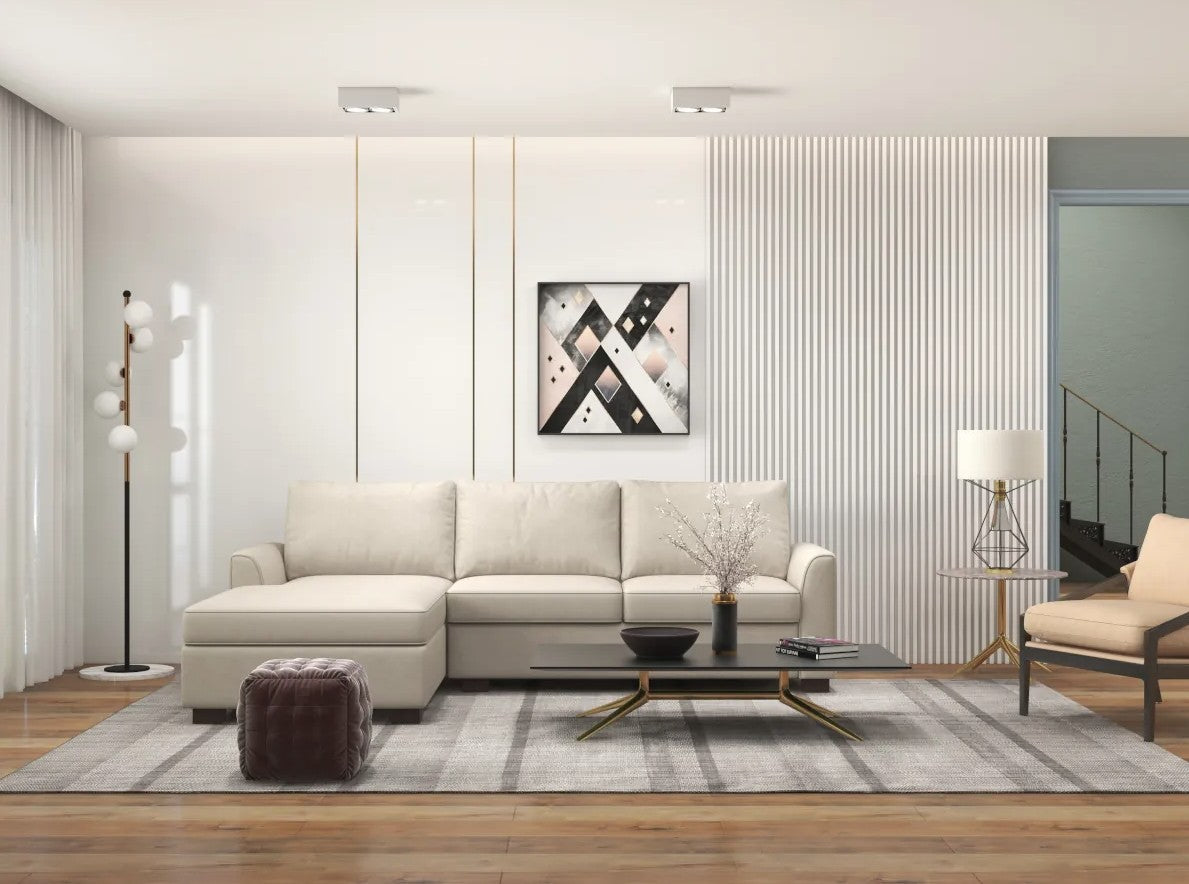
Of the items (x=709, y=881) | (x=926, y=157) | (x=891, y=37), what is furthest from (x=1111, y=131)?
(x=709, y=881)

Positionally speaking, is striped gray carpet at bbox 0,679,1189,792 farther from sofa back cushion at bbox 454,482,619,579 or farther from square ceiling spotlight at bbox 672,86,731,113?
square ceiling spotlight at bbox 672,86,731,113

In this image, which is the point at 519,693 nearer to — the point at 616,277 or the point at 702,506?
the point at 702,506

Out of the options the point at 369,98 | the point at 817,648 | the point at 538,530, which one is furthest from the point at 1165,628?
the point at 369,98

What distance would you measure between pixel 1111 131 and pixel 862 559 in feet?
7.88

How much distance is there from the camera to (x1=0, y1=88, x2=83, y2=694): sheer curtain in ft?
17.9

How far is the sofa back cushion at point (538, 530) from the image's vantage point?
19.2ft

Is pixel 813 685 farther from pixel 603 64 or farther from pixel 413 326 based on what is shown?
pixel 603 64

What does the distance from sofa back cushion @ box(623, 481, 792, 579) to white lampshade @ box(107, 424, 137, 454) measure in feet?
7.77

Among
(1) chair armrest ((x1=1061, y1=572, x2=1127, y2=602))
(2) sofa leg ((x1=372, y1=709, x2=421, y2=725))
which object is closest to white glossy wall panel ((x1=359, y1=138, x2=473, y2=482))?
(2) sofa leg ((x1=372, y1=709, x2=421, y2=725))

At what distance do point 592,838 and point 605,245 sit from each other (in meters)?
3.64

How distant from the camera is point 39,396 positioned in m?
5.75

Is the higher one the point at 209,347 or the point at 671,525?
the point at 209,347

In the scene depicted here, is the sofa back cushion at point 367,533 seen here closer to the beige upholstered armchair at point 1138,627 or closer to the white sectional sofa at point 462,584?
the white sectional sofa at point 462,584

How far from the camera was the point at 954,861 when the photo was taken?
124 inches
